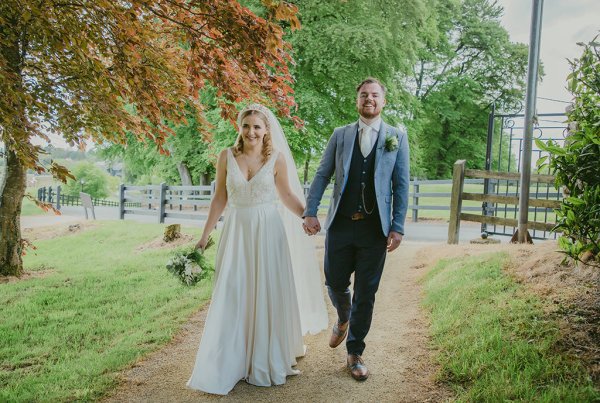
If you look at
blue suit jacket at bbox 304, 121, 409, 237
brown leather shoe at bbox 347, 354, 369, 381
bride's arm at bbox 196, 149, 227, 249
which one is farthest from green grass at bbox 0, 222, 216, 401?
blue suit jacket at bbox 304, 121, 409, 237

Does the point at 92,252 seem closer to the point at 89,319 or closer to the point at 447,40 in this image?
the point at 89,319

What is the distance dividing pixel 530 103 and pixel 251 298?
16.8 ft

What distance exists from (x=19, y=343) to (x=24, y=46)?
3546 mm

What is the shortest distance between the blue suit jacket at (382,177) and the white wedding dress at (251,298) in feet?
A: 1.31

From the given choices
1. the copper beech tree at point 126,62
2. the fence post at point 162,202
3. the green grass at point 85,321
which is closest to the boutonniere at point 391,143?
the copper beech tree at point 126,62

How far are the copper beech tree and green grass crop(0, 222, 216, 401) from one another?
6.00ft

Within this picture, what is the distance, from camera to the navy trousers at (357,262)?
11.6ft

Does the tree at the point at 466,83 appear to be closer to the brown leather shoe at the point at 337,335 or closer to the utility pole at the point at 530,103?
the utility pole at the point at 530,103

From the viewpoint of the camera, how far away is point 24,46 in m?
5.75

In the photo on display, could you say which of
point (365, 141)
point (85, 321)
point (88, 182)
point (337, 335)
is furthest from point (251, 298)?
point (88, 182)

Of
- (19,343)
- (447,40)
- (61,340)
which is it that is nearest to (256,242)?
(61,340)

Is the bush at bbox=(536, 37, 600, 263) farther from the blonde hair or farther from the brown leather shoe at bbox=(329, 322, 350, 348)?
the blonde hair

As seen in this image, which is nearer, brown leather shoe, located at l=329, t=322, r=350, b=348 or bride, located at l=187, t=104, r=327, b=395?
bride, located at l=187, t=104, r=327, b=395

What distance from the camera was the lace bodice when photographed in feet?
12.2
